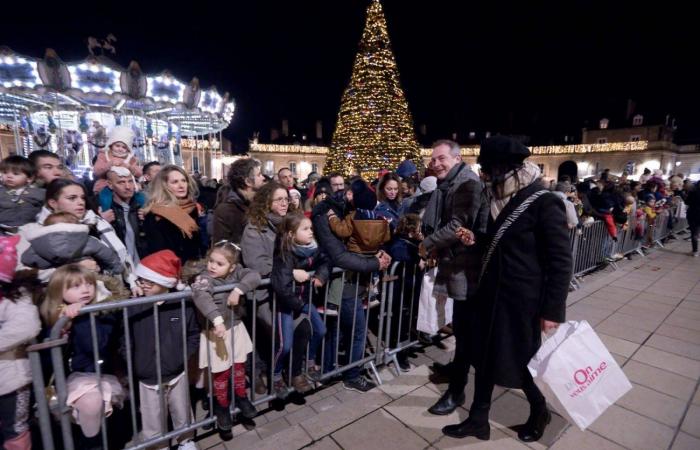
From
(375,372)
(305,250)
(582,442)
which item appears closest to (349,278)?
(305,250)

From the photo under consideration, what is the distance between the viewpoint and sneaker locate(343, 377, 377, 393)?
3303 mm

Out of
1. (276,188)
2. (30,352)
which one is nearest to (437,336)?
(276,188)

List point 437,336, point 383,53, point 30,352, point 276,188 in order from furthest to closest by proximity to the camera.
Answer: point 383,53, point 437,336, point 276,188, point 30,352

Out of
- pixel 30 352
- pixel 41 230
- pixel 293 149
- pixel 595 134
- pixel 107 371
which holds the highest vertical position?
pixel 595 134

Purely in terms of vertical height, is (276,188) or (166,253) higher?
(276,188)

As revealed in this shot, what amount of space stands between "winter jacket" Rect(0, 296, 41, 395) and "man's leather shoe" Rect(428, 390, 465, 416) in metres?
2.98

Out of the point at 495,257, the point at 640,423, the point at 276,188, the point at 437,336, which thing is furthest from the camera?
the point at 437,336

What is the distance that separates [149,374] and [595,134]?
219 feet

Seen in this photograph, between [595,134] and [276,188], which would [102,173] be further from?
[595,134]

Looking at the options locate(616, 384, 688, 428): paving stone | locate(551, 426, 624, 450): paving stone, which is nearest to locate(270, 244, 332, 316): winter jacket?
locate(551, 426, 624, 450): paving stone

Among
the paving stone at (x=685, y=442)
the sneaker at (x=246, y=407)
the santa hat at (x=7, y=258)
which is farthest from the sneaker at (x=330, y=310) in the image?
the paving stone at (x=685, y=442)

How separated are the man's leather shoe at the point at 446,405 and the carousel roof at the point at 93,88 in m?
11.9

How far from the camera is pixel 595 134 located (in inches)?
2062

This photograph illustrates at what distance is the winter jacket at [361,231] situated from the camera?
319 centimetres
